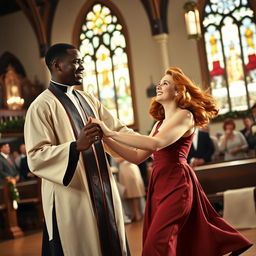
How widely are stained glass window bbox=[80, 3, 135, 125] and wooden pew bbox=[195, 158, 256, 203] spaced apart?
8.45 m

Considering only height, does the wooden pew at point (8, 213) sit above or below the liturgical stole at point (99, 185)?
below

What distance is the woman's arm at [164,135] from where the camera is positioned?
11.8ft

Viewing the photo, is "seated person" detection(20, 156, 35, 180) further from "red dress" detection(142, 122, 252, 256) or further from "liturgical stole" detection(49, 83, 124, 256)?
"liturgical stole" detection(49, 83, 124, 256)

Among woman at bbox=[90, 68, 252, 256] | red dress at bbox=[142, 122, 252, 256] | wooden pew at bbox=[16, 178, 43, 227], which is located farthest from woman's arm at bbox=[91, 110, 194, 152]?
wooden pew at bbox=[16, 178, 43, 227]

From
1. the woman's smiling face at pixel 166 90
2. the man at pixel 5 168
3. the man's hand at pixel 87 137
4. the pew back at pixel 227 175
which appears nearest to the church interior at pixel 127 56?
the man at pixel 5 168

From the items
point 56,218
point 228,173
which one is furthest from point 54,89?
point 228,173

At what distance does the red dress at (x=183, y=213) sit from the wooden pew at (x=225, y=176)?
14.2 ft

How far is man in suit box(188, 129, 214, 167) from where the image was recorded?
29.0 feet

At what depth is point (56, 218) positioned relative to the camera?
131 inches

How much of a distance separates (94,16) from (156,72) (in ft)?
9.78

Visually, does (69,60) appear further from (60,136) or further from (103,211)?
(103,211)

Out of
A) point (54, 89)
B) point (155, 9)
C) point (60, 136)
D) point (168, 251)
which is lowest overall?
point (168, 251)

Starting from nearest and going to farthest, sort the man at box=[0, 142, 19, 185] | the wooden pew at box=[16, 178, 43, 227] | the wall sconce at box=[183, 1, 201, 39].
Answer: the man at box=[0, 142, 19, 185]
the wooden pew at box=[16, 178, 43, 227]
the wall sconce at box=[183, 1, 201, 39]

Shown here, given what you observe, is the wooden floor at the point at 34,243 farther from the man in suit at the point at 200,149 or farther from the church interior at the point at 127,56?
the man in suit at the point at 200,149
